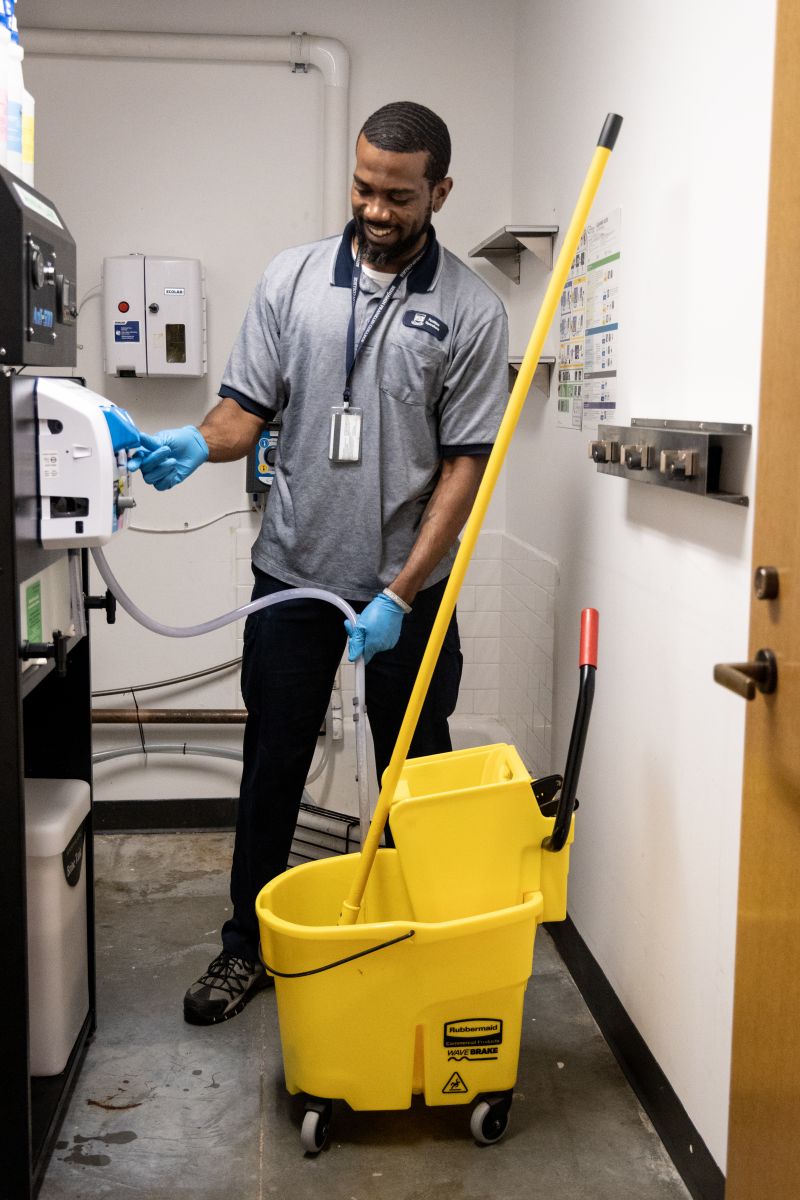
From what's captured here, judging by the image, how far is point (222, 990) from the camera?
2.25 metres

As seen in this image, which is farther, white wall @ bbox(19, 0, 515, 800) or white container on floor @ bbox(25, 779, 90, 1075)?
white wall @ bbox(19, 0, 515, 800)

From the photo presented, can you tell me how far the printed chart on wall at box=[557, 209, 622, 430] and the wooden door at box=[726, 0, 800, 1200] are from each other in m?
0.90

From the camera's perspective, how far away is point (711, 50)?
5.41ft

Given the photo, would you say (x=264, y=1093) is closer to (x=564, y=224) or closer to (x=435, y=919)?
(x=435, y=919)

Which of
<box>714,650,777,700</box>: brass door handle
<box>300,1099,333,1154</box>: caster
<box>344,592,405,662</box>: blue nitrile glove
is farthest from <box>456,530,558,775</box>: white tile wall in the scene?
<box>714,650,777,700</box>: brass door handle

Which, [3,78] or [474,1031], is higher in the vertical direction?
[3,78]

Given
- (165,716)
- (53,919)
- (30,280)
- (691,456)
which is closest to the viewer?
(30,280)

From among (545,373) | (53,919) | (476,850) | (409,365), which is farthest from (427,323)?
(53,919)

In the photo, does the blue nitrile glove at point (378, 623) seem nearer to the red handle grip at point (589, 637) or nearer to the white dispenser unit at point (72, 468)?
the red handle grip at point (589, 637)

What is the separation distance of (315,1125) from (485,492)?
3.29 ft

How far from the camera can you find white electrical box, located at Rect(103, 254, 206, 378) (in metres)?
2.92

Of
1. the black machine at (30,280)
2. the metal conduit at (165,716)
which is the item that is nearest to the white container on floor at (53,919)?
the black machine at (30,280)

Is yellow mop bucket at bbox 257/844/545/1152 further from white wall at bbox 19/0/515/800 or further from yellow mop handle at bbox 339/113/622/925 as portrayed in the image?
white wall at bbox 19/0/515/800

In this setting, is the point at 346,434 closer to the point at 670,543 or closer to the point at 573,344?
the point at 573,344
